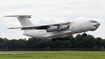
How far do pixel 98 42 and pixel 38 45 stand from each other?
62.7 feet

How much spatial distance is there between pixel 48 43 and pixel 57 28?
22540 millimetres

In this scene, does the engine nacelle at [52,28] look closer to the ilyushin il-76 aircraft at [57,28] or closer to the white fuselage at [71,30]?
the ilyushin il-76 aircraft at [57,28]

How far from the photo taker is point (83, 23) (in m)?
31.0

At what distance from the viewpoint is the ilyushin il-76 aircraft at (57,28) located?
30.8 m

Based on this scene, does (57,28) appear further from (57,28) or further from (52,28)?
(52,28)

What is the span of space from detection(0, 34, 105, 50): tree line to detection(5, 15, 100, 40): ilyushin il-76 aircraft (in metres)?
14.8

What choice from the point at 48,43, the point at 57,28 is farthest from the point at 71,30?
the point at 48,43

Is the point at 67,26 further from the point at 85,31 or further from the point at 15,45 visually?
the point at 15,45

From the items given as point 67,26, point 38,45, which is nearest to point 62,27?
point 67,26

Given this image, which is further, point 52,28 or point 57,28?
point 52,28

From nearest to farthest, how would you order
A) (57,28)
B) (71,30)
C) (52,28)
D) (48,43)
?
(71,30) < (57,28) < (52,28) < (48,43)

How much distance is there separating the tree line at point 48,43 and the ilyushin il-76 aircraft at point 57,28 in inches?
584

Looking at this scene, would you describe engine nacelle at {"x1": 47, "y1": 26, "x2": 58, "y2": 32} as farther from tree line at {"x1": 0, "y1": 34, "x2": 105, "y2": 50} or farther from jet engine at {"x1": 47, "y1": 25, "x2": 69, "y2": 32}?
tree line at {"x1": 0, "y1": 34, "x2": 105, "y2": 50}

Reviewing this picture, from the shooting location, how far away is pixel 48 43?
180 feet
